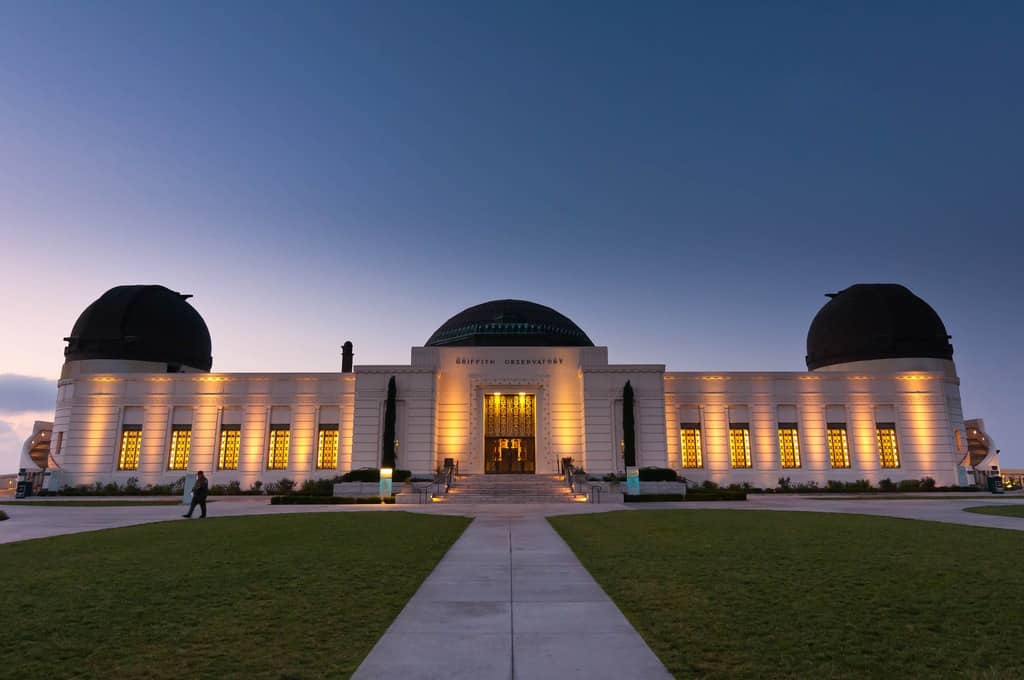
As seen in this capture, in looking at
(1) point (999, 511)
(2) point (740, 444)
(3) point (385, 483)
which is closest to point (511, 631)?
(1) point (999, 511)

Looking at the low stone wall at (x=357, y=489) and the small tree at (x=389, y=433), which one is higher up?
the small tree at (x=389, y=433)

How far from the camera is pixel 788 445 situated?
41000 millimetres

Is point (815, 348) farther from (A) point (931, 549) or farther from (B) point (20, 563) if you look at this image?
(B) point (20, 563)

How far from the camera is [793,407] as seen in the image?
41.4 meters

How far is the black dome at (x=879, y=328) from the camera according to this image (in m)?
45.1

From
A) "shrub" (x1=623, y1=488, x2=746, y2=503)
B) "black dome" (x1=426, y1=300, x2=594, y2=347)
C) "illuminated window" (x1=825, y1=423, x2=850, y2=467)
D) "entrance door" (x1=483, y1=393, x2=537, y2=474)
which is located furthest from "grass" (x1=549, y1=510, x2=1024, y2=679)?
"black dome" (x1=426, y1=300, x2=594, y2=347)

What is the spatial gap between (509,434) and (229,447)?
20215 mm

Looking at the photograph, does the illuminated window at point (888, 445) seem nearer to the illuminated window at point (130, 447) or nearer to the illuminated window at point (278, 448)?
the illuminated window at point (278, 448)

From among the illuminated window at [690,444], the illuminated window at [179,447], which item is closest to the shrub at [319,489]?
the illuminated window at [179,447]

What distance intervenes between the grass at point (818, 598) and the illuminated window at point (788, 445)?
87.9ft

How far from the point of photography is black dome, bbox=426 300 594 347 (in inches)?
1909

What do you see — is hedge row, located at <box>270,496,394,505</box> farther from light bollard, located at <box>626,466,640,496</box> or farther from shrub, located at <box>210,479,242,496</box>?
light bollard, located at <box>626,466,640,496</box>

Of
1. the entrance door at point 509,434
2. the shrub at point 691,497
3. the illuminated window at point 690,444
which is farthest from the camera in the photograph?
the illuminated window at point 690,444

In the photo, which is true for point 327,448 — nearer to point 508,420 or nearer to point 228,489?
point 228,489
